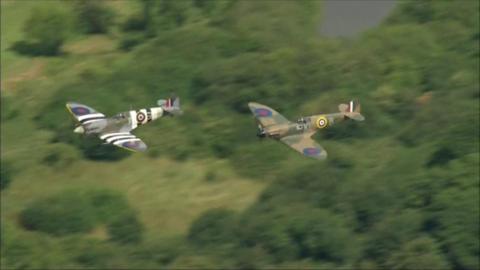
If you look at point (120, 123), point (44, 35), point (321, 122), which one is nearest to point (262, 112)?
point (321, 122)

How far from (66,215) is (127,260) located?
12505 mm

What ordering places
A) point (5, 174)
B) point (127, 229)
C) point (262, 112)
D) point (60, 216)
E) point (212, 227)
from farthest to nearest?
point (5, 174) < point (60, 216) < point (212, 227) < point (127, 229) < point (262, 112)

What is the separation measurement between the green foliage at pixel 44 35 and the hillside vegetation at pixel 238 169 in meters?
1.14

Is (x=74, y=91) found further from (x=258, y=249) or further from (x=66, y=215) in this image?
(x=258, y=249)

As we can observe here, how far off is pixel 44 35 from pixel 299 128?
10196cm

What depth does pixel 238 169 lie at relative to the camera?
565 feet

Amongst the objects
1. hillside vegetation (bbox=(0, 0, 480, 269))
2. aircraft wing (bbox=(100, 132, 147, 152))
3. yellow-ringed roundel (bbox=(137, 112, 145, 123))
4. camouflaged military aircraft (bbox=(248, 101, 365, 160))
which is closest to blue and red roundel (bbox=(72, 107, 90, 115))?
yellow-ringed roundel (bbox=(137, 112, 145, 123))

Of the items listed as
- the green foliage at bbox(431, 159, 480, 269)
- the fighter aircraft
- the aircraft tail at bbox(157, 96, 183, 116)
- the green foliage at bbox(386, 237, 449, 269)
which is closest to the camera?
the fighter aircraft

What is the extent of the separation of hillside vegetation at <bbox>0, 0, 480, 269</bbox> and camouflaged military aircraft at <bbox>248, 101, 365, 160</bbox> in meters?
55.6

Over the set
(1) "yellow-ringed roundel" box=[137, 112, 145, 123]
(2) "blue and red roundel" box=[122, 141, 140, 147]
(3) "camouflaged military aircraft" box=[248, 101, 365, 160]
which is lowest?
(2) "blue and red roundel" box=[122, 141, 140, 147]

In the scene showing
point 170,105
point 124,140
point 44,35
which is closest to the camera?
point 124,140

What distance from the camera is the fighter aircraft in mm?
93500

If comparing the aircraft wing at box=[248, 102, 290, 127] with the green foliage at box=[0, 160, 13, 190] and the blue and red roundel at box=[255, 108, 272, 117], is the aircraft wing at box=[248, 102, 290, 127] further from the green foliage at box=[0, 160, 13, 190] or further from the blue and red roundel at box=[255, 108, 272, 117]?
the green foliage at box=[0, 160, 13, 190]

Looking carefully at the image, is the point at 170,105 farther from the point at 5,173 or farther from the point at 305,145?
the point at 5,173
